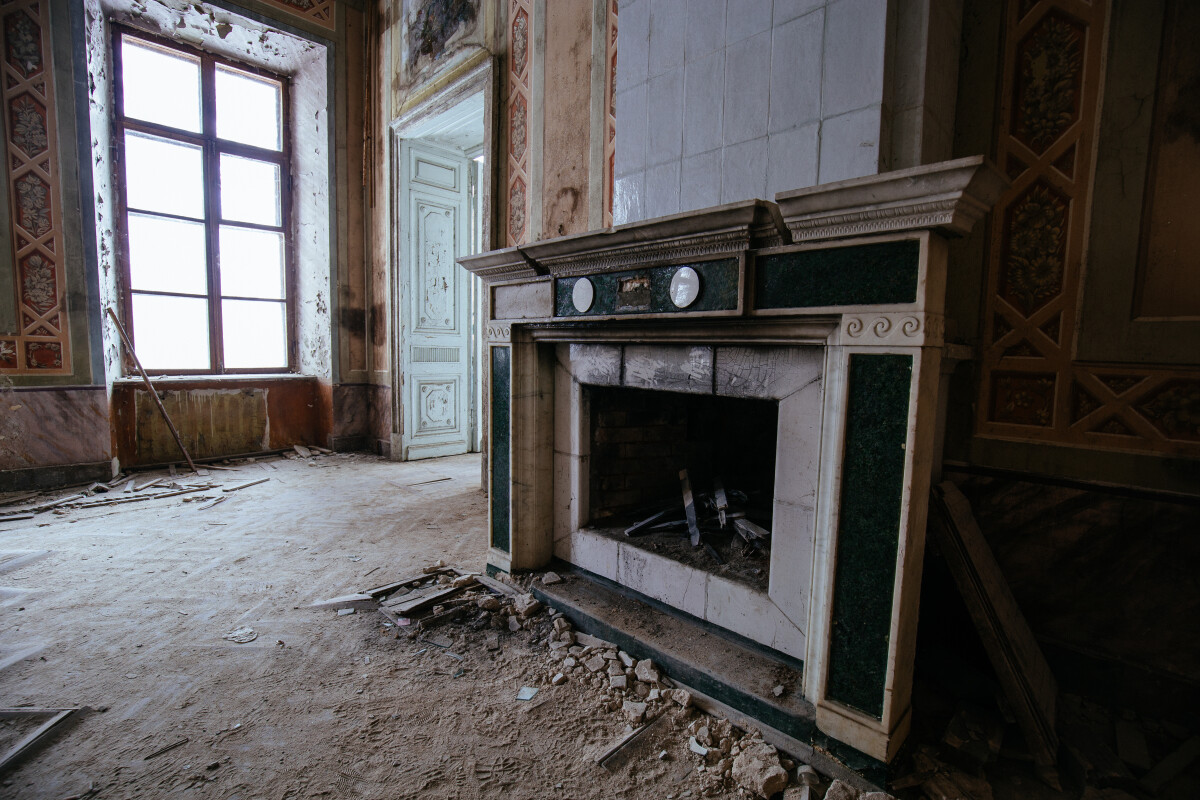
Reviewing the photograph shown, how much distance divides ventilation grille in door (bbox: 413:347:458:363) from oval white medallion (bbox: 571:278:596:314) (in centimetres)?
385

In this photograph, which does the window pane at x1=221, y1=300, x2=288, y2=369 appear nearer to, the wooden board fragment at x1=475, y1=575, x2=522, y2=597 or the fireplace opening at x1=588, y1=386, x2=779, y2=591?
the wooden board fragment at x1=475, y1=575, x2=522, y2=597

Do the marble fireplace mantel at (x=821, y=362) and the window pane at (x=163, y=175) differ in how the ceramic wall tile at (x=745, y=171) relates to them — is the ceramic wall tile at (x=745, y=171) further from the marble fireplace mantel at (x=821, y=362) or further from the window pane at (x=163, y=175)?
the window pane at (x=163, y=175)

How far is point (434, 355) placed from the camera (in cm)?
576

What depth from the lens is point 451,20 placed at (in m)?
4.43

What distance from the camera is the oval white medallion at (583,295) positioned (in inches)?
83.8

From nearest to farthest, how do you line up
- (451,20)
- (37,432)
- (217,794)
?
(217,794), (37,432), (451,20)

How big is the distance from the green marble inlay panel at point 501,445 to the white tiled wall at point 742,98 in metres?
0.85

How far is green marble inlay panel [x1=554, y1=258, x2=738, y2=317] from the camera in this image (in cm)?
167

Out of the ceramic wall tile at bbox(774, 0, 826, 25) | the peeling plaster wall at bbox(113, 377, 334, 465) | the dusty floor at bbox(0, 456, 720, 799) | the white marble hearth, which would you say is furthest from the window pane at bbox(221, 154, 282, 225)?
the ceramic wall tile at bbox(774, 0, 826, 25)

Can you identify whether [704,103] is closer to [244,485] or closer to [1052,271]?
[1052,271]

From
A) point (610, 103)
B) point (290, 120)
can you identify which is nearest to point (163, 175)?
point (290, 120)

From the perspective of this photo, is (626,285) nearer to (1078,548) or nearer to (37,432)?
(1078,548)

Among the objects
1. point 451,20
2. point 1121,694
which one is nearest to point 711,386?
point 1121,694

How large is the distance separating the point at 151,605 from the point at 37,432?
9.69 ft
